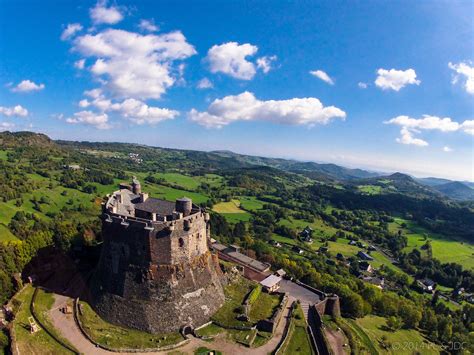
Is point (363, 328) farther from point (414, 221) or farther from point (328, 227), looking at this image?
point (414, 221)

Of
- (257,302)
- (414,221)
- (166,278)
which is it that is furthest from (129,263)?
(414,221)

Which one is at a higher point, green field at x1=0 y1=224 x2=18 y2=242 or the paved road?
the paved road

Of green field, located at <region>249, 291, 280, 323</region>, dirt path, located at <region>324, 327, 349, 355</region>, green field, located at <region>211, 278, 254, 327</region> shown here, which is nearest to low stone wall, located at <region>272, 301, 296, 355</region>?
green field, located at <region>249, 291, 280, 323</region>

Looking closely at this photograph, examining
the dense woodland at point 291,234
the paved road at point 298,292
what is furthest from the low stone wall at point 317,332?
the dense woodland at point 291,234

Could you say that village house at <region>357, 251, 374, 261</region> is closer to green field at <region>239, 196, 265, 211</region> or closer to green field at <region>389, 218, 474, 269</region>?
green field at <region>389, 218, 474, 269</region>

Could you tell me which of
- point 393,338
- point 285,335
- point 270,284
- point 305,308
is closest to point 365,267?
point 393,338

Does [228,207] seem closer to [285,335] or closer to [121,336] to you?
[285,335]

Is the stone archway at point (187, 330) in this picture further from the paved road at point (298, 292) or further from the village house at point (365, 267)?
the village house at point (365, 267)
